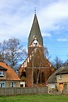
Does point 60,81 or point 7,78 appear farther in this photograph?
point 60,81

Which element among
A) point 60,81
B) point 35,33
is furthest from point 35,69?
point 60,81

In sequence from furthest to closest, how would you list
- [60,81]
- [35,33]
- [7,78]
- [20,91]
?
[35,33] < [60,81] < [7,78] < [20,91]

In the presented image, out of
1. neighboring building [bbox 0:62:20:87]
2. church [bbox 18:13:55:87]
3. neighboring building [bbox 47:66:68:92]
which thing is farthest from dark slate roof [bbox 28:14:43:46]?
neighboring building [bbox 0:62:20:87]

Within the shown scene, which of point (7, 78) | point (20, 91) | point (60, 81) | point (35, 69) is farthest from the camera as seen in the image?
point (35, 69)

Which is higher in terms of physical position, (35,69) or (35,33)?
(35,33)

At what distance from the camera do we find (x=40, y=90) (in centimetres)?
5578

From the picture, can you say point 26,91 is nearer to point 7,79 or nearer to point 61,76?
point 7,79

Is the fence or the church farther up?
the church

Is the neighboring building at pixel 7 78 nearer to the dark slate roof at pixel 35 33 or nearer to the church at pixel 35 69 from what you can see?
the church at pixel 35 69

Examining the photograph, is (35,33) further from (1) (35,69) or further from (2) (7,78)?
(2) (7,78)

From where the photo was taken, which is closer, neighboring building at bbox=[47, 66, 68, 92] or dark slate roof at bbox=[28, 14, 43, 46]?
neighboring building at bbox=[47, 66, 68, 92]

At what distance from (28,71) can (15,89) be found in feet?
108

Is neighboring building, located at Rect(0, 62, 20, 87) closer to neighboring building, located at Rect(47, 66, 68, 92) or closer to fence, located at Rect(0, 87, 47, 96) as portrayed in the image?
neighboring building, located at Rect(47, 66, 68, 92)

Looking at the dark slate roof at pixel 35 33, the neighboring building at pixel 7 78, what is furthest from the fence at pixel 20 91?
the dark slate roof at pixel 35 33
